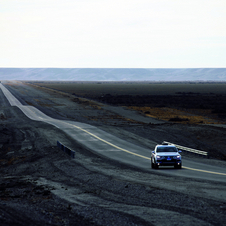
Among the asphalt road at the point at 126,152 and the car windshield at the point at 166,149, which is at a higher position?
the car windshield at the point at 166,149

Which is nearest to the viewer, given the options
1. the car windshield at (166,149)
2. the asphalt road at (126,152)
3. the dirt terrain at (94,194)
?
the dirt terrain at (94,194)

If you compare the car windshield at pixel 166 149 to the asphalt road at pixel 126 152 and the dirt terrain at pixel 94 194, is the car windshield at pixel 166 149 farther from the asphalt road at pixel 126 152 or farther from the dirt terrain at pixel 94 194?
the dirt terrain at pixel 94 194

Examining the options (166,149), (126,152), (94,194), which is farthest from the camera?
(126,152)

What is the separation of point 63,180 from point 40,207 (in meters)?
6.14

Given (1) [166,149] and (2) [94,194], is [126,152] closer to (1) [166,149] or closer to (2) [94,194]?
(1) [166,149]

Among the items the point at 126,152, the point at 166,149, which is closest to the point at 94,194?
the point at 166,149

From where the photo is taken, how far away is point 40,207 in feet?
43.6

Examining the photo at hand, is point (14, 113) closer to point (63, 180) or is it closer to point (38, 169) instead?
point (38, 169)

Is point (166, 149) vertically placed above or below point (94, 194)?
above

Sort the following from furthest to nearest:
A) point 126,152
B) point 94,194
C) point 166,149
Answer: point 126,152
point 166,149
point 94,194

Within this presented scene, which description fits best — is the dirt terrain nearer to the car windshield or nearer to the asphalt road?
the asphalt road

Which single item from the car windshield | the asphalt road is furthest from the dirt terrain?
the car windshield

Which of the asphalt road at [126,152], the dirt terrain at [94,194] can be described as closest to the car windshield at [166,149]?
the asphalt road at [126,152]

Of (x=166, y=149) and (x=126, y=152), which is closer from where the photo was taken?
(x=166, y=149)
